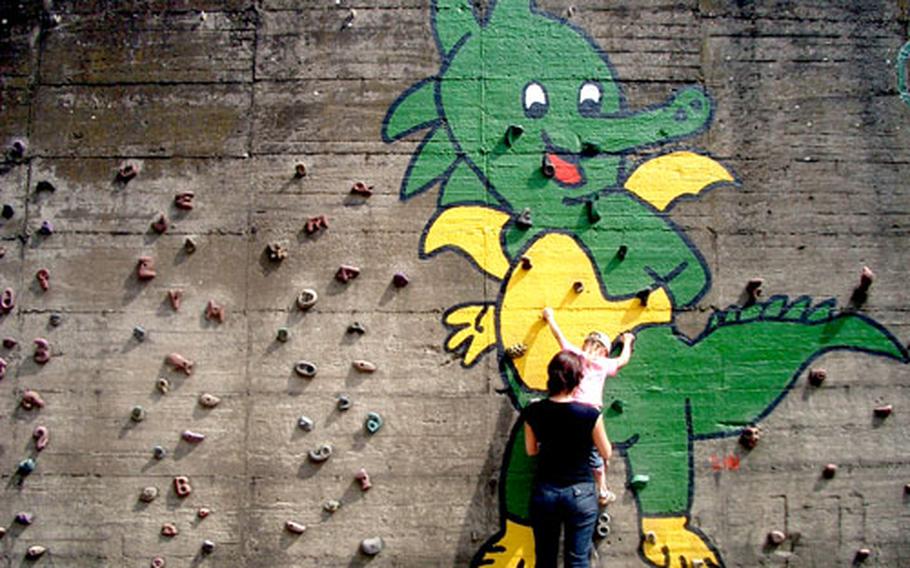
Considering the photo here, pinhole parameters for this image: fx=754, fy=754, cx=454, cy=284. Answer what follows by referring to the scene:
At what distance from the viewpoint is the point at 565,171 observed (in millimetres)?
5137

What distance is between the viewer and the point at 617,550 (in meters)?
5.02

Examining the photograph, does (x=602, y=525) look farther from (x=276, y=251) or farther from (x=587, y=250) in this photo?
(x=276, y=251)

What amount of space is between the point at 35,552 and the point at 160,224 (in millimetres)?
2318

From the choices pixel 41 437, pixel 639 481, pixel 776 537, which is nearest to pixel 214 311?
pixel 41 437

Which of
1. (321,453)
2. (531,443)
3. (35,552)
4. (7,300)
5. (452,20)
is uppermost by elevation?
(452,20)

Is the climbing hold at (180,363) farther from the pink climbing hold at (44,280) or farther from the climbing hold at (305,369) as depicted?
the pink climbing hold at (44,280)

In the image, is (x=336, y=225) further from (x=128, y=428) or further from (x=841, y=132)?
(x=841, y=132)

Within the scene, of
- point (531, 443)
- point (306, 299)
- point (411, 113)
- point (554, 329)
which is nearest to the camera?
point (531, 443)

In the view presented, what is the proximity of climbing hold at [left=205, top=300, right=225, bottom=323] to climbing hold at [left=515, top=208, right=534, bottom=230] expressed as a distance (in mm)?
2074

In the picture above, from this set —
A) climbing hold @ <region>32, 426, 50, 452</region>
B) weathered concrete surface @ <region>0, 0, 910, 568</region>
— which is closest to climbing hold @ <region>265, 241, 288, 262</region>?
weathered concrete surface @ <region>0, 0, 910, 568</region>

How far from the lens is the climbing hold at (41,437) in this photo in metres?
5.01

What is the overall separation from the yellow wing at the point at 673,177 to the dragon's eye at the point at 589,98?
0.51 metres

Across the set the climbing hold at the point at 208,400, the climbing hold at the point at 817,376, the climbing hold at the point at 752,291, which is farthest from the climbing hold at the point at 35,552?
the climbing hold at the point at 817,376

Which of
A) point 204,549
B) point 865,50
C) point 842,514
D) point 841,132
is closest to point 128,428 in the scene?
point 204,549
